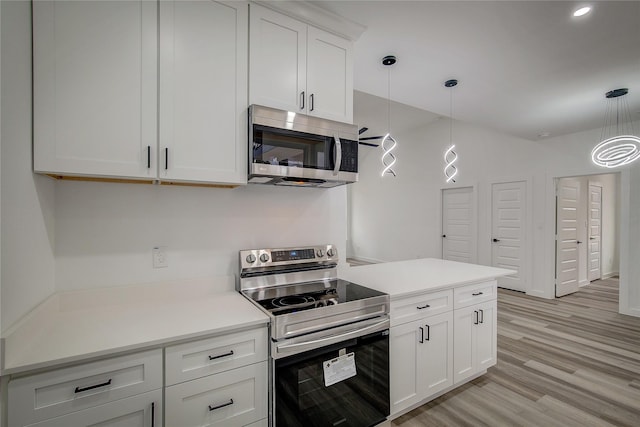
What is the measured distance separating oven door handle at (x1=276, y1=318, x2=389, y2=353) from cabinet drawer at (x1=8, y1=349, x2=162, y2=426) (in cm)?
55

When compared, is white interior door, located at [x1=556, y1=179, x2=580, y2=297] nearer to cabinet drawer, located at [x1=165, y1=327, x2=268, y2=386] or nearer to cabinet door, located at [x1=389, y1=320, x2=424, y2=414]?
cabinet door, located at [x1=389, y1=320, x2=424, y2=414]

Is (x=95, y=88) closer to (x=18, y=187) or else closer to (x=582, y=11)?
(x=18, y=187)

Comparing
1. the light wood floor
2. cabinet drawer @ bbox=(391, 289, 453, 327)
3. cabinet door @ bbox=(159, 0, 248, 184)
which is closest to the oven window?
cabinet door @ bbox=(159, 0, 248, 184)

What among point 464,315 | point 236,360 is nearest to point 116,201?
point 236,360

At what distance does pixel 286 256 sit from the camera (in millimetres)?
1999

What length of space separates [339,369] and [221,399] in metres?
0.61

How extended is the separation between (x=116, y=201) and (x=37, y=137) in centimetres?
47

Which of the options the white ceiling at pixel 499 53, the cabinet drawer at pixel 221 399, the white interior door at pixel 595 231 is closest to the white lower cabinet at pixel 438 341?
the cabinet drawer at pixel 221 399

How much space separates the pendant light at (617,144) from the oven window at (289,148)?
9.07 ft

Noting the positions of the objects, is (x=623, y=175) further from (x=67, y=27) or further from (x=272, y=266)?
(x=67, y=27)

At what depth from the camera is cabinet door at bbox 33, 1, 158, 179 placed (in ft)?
4.09

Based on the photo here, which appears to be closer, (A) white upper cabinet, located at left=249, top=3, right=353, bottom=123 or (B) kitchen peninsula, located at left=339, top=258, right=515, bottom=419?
(A) white upper cabinet, located at left=249, top=3, right=353, bottom=123

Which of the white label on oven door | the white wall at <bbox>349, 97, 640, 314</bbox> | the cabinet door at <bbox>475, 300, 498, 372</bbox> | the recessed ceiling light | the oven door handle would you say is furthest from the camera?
the white wall at <bbox>349, 97, 640, 314</bbox>

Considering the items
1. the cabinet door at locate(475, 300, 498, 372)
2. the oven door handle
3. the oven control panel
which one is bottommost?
the cabinet door at locate(475, 300, 498, 372)
